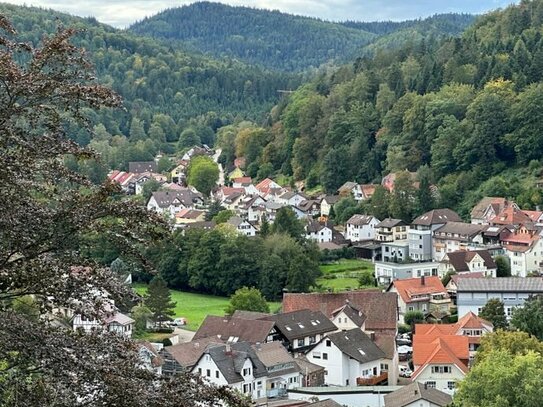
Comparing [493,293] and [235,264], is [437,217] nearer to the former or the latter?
[235,264]

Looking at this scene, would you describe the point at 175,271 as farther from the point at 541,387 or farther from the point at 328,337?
the point at 541,387

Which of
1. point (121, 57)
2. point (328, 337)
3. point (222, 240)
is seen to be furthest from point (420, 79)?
point (121, 57)

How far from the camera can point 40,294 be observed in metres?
5.94

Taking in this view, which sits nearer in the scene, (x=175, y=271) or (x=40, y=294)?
(x=40, y=294)

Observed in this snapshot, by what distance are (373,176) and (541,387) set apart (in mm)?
44492

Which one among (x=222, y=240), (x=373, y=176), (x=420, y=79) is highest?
(x=420, y=79)

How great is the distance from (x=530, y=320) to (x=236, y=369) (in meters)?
9.83

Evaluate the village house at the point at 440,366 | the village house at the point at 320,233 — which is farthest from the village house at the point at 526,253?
the village house at the point at 440,366

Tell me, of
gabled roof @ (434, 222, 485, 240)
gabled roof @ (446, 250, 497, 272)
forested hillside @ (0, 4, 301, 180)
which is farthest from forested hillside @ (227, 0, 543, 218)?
forested hillside @ (0, 4, 301, 180)

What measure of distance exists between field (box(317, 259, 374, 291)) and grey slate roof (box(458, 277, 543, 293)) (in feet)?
24.4

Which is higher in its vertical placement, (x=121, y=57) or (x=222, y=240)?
(x=121, y=57)

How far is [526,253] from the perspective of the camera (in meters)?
43.8

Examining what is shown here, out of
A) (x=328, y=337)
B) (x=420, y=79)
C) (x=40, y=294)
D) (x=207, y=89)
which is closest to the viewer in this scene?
(x=40, y=294)

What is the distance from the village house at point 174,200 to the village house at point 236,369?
37.1 meters
